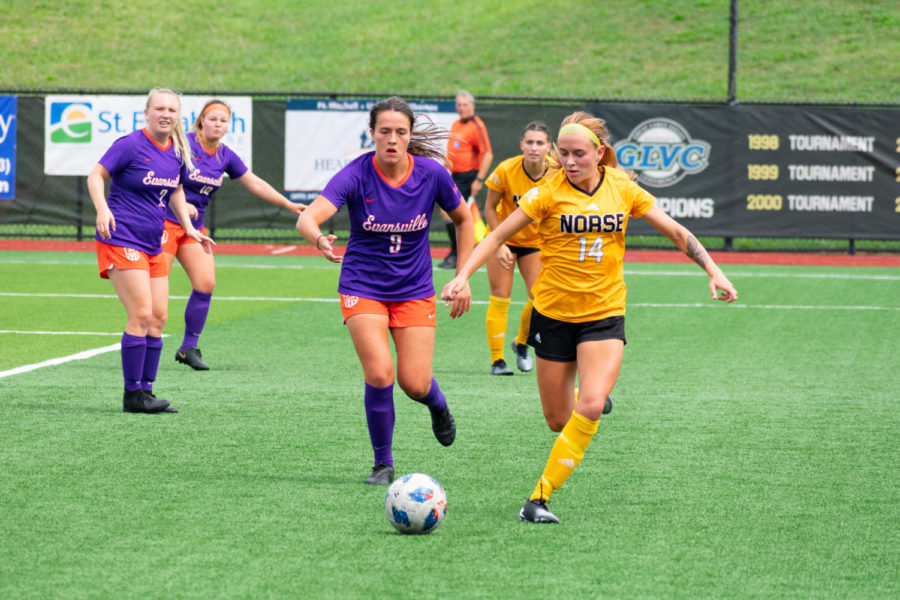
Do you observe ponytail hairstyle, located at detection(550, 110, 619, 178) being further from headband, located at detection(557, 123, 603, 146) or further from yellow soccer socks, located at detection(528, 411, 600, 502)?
yellow soccer socks, located at detection(528, 411, 600, 502)

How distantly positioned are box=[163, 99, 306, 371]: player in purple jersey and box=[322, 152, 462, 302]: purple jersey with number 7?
9.67ft

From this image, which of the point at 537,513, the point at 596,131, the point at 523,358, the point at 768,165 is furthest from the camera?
the point at 768,165

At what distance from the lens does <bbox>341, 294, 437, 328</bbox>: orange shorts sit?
6.13 metres

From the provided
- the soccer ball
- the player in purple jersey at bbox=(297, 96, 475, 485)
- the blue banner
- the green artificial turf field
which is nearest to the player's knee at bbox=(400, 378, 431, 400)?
the player in purple jersey at bbox=(297, 96, 475, 485)

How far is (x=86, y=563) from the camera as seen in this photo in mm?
4738

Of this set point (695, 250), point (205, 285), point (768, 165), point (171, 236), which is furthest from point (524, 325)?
point (768, 165)

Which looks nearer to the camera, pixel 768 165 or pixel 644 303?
pixel 644 303

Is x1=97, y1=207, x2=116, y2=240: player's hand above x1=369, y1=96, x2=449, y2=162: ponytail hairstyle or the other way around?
the other way around

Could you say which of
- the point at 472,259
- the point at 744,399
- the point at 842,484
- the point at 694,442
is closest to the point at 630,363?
the point at 744,399

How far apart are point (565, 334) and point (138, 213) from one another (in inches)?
142

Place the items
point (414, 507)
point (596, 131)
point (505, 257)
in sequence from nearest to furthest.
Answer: point (414, 507)
point (596, 131)
point (505, 257)

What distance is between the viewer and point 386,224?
6129mm

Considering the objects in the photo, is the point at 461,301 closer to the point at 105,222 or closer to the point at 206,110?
the point at 105,222

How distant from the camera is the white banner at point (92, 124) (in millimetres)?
A: 21375
